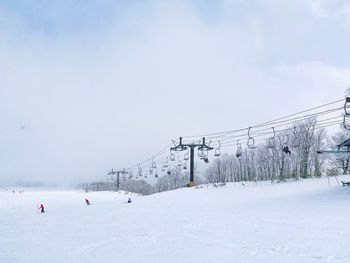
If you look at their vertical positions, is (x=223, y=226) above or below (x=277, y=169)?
below

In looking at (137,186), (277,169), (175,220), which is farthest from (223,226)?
(137,186)

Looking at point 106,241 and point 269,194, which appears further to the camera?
point 269,194

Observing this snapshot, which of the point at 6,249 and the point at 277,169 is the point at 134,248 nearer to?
the point at 6,249

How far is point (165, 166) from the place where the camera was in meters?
47.4

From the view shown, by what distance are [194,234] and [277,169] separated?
74977 millimetres

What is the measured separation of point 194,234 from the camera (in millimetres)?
15195

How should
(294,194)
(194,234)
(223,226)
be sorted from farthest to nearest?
(294,194) < (223,226) < (194,234)

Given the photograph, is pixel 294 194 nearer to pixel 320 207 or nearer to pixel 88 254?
pixel 320 207

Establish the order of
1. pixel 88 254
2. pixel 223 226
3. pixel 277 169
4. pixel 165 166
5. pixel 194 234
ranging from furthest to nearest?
pixel 277 169 → pixel 165 166 → pixel 223 226 → pixel 194 234 → pixel 88 254

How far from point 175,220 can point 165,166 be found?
27.6 meters

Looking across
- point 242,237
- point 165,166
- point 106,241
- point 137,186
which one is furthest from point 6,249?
point 137,186

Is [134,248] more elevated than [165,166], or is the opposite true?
[165,166]

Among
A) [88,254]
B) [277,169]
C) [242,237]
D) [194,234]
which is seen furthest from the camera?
[277,169]

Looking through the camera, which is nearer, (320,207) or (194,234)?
(194,234)
